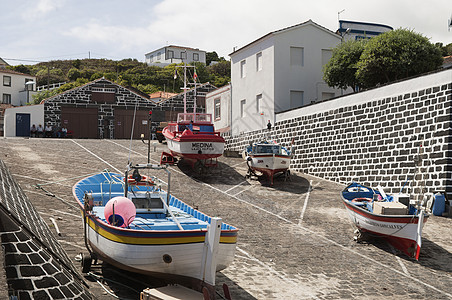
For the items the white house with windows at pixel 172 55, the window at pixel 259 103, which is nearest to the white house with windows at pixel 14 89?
the white house with windows at pixel 172 55

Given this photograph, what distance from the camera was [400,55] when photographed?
2155cm

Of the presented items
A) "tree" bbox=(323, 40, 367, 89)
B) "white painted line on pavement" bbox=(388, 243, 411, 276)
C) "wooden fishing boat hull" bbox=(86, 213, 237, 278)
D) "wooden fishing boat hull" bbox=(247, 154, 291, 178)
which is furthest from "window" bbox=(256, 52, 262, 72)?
"wooden fishing boat hull" bbox=(86, 213, 237, 278)

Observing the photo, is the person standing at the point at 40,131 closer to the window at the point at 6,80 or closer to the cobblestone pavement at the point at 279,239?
the cobblestone pavement at the point at 279,239

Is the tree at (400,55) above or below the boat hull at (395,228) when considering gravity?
above

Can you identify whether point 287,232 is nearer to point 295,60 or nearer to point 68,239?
point 68,239

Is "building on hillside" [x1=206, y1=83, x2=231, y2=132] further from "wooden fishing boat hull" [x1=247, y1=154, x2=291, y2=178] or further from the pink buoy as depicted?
the pink buoy

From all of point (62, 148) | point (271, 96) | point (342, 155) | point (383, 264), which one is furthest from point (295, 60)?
point (383, 264)

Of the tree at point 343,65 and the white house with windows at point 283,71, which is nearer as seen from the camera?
the tree at point 343,65

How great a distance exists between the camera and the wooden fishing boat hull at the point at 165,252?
734 centimetres

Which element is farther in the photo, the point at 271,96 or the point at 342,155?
the point at 271,96

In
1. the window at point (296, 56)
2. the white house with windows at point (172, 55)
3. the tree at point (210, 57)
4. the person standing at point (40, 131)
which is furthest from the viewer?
the tree at point (210, 57)

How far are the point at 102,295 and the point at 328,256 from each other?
5191 mm

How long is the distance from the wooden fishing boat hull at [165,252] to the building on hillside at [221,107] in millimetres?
20437

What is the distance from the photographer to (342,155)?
1936cm
